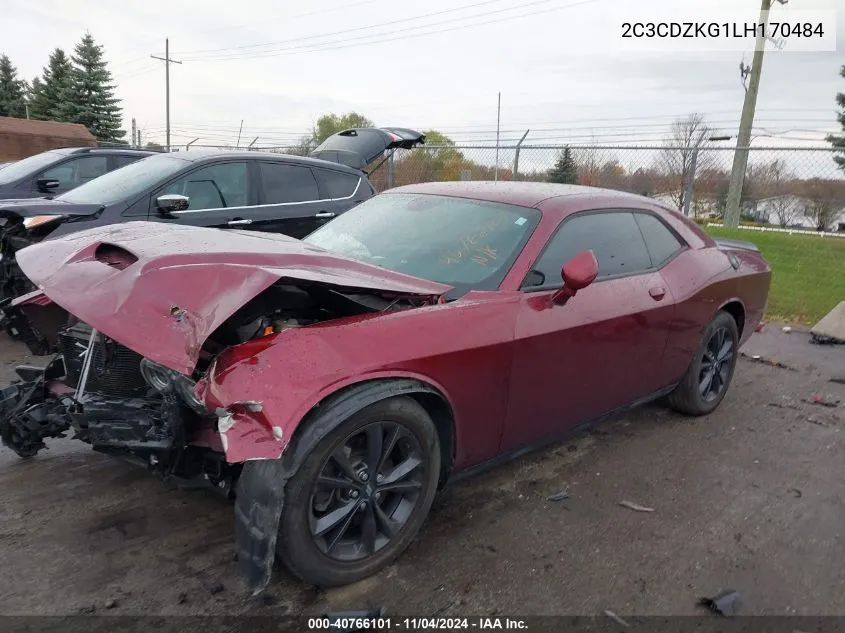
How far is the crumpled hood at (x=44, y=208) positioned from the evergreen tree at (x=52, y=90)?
3682cm

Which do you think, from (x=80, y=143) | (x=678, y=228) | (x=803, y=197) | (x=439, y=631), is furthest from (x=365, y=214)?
(x=80, y=143)

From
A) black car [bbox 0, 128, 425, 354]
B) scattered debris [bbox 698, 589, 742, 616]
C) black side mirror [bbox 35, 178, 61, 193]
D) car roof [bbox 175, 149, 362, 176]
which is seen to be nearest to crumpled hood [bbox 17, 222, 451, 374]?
scattered debris [bbox 698, 589, 742, 616]

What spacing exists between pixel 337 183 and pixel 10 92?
43.7m

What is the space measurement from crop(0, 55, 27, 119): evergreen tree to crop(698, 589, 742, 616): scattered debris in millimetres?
47721

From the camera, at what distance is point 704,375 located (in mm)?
4566

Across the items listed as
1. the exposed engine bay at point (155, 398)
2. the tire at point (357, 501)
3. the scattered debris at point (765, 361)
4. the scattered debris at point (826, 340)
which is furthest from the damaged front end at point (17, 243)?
the scattered debris at point (826, 340)

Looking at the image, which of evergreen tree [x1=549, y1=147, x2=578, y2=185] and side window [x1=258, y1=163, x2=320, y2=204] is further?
evergreen tree [x1=549, y1=147, x2=578, y2=185]

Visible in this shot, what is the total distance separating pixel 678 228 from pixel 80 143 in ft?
73.5

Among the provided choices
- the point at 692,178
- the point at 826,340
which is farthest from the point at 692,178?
the point at 826,340

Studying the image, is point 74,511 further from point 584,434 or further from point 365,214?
point 584,434

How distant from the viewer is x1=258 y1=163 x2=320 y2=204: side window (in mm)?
6801

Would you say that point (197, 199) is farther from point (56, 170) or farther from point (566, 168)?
point (566, 168)

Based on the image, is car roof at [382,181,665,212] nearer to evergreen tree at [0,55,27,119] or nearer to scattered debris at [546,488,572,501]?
scattered debris at [546,488,572,501]

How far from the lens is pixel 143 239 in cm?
277
